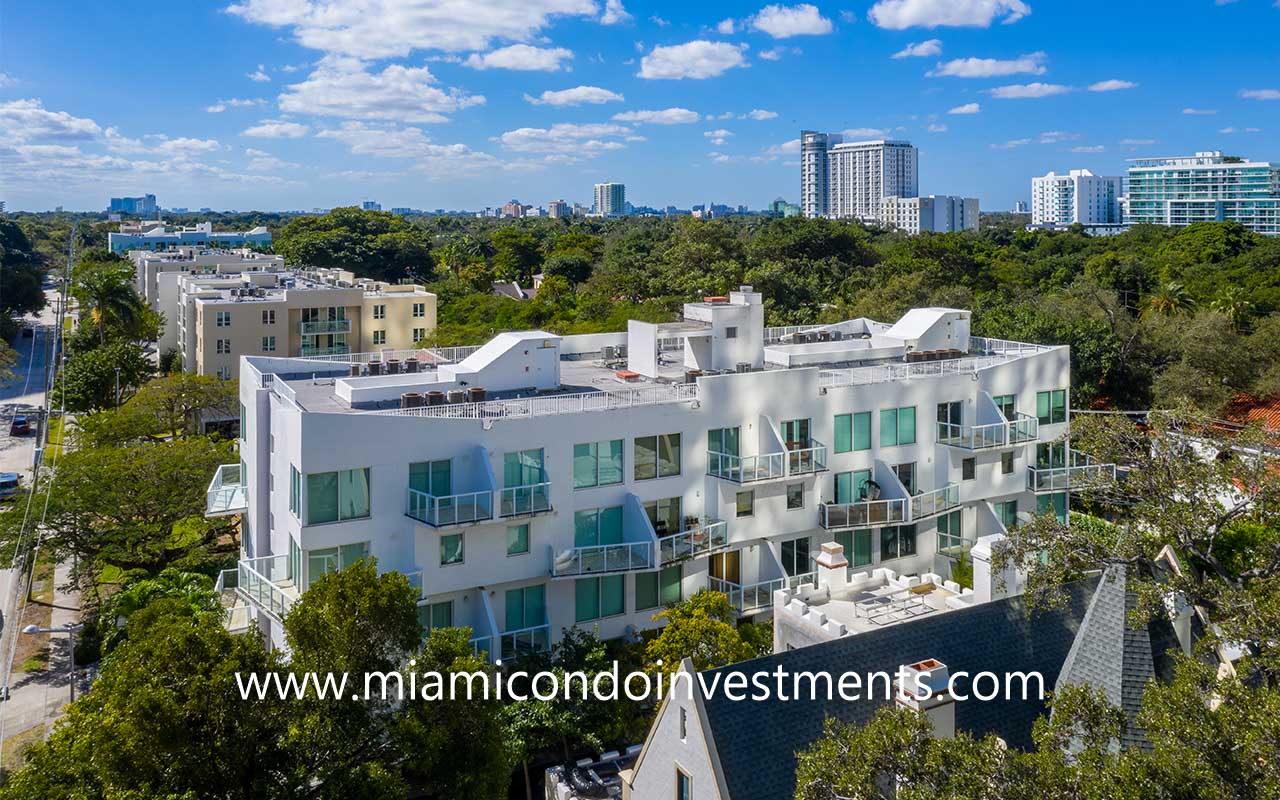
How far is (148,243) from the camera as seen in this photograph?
470 ft

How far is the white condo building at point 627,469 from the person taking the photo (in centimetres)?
2692

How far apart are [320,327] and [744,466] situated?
152ft

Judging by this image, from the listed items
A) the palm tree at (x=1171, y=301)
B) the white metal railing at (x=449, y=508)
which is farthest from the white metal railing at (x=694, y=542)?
the palm tree at (x=1171, y=301)

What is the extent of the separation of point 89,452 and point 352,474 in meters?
21.3

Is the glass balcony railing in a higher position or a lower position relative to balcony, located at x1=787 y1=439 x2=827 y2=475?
lower

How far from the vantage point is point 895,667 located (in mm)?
17109

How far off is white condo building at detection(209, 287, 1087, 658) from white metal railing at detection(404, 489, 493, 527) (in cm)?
6

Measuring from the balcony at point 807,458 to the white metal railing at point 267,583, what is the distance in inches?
594

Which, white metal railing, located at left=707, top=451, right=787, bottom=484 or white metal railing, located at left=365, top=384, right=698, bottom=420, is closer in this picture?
white metal railing, located at left=365, top=384, right=698, bottom=420

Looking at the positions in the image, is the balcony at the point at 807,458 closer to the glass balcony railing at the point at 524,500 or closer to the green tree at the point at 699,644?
the green tree at the point at 699,644

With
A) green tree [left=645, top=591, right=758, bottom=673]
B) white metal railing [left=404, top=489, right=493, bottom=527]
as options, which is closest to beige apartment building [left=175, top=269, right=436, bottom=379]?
white metal railing [left=404, top=489, right=493, bottom=527]

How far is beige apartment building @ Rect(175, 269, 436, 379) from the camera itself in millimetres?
65812

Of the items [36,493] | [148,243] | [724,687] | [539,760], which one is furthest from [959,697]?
[148,243]

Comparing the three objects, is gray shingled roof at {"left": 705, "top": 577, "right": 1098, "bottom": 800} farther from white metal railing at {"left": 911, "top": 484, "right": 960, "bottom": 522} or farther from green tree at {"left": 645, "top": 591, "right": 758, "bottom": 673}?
white metal railing at {"left": 911, "top": 484, "right": 960, "bottom": 522}
